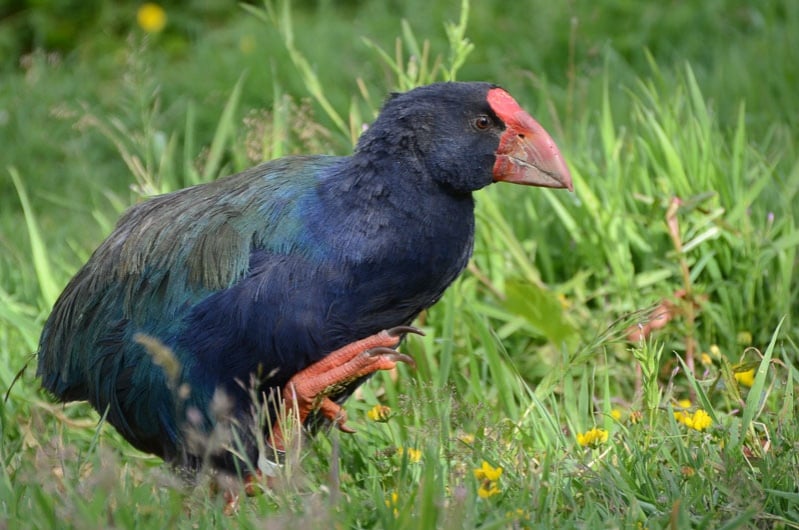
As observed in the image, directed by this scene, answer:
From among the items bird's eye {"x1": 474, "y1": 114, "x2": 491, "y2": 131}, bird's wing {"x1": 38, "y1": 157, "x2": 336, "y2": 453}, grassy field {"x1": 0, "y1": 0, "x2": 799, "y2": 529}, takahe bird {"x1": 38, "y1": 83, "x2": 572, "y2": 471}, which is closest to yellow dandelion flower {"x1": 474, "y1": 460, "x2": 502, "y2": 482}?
grassy field {"x1": 0, "y1": 0, "x2": 799, "y2": 529}

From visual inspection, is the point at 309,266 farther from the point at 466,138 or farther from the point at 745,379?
the point at 745,379

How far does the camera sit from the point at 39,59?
17.1 feet

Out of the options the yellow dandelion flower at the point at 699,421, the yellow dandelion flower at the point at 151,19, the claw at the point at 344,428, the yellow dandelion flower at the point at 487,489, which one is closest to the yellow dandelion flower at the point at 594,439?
the yellow dandelion flower at the point at 699,421

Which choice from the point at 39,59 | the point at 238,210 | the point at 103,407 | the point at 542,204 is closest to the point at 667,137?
the point at 542,204

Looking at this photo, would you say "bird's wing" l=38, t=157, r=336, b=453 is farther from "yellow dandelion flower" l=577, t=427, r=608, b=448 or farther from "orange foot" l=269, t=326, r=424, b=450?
"yellow dandelion flower" l=577, t=427, r=608, b=448

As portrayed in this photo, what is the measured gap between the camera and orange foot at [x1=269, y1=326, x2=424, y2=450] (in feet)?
7.54

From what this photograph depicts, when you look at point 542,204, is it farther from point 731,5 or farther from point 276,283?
point 731,5

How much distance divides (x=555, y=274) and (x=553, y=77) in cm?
165

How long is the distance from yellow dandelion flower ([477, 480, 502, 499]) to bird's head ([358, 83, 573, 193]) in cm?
63

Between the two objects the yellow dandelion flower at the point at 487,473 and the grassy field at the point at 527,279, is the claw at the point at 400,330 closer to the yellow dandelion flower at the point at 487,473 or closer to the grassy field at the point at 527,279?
the grassy field at the point at 527,279

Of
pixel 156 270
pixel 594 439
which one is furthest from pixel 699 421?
pixel 156 270

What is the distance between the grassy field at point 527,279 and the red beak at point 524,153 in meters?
0.35

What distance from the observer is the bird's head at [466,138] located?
7.81 ft

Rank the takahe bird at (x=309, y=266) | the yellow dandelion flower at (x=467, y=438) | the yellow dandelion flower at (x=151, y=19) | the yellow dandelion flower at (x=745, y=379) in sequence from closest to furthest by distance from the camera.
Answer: the yellow dandelion flower at (x=467, y=438) < the takahe bird at (x=309, y=266) < the yellow dandelion flower at (x=745, y=379) < the yellow dandelion flower at (x=151, y=19)
